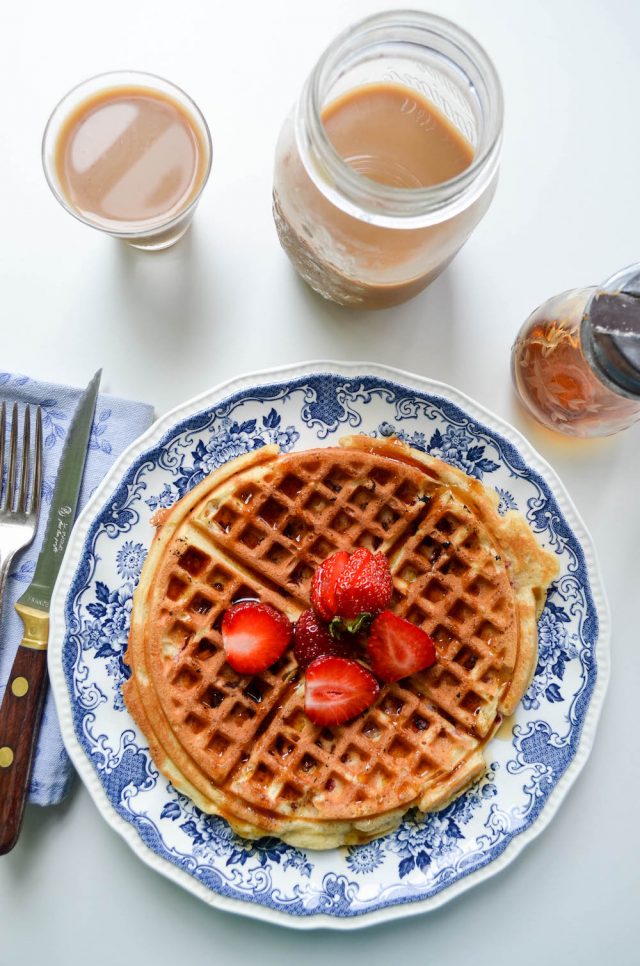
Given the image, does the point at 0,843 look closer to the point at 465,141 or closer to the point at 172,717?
the point at 172,717

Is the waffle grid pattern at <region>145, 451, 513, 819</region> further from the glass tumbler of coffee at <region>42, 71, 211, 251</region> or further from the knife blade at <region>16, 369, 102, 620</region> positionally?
the glass tumbler of coffee at <region>42, 71, 211, 251</region>

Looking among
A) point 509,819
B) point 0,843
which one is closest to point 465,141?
point 509,819

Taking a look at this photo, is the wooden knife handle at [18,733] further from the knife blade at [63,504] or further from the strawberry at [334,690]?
the strawberry at [334,690]

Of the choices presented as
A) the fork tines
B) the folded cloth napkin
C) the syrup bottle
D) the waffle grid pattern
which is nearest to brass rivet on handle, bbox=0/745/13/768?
the folded cloth napkin

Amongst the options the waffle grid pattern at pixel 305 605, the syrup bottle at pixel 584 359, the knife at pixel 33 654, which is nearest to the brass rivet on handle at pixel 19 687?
the knife at pixel 33 654

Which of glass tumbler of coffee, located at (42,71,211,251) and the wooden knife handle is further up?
glass tumbler of coffee, located at (42,71,211,251)

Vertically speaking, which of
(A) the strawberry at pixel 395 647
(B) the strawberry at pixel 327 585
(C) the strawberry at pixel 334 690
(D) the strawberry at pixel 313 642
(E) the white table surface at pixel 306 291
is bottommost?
(C) the strawberry at pixel 334 690

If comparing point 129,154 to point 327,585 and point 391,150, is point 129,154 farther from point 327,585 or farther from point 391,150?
point 327,585
